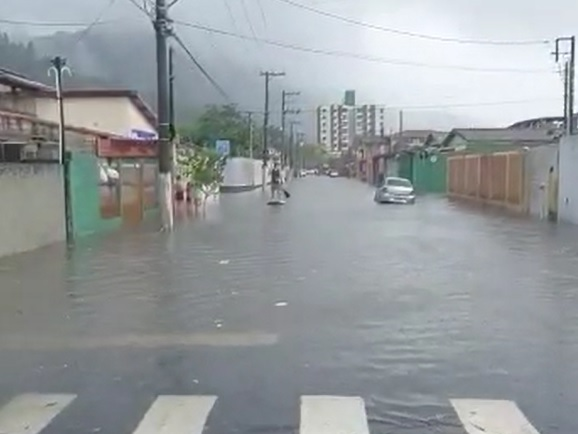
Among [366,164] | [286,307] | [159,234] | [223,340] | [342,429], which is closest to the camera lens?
[342,429]

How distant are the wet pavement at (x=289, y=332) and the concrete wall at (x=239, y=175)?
1923 inches

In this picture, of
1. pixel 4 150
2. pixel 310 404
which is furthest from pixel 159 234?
pixel 310 404

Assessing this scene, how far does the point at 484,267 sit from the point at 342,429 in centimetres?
1041

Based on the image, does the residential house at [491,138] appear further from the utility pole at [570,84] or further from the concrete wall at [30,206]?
the concrete wall at [30,206]

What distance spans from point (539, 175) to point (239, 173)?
3944cm

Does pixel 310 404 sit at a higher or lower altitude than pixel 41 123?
lower

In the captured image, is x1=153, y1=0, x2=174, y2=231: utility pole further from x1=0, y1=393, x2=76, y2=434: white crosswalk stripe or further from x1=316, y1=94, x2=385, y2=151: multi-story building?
x1=316, y1=94, x2=385, y2=151: multi-story building

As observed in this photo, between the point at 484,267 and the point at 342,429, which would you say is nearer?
the point at 342,429

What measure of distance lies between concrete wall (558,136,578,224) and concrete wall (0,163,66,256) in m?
17.0

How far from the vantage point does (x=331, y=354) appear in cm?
830

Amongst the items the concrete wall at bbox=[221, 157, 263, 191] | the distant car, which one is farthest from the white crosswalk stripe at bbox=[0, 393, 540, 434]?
the concrete wall at bbox=[221, 157, 263, 191]

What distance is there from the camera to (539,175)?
111 ft

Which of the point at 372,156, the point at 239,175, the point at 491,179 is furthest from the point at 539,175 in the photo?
the point at 372,156

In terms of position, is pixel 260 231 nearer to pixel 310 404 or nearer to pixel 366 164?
pixel 310 404
